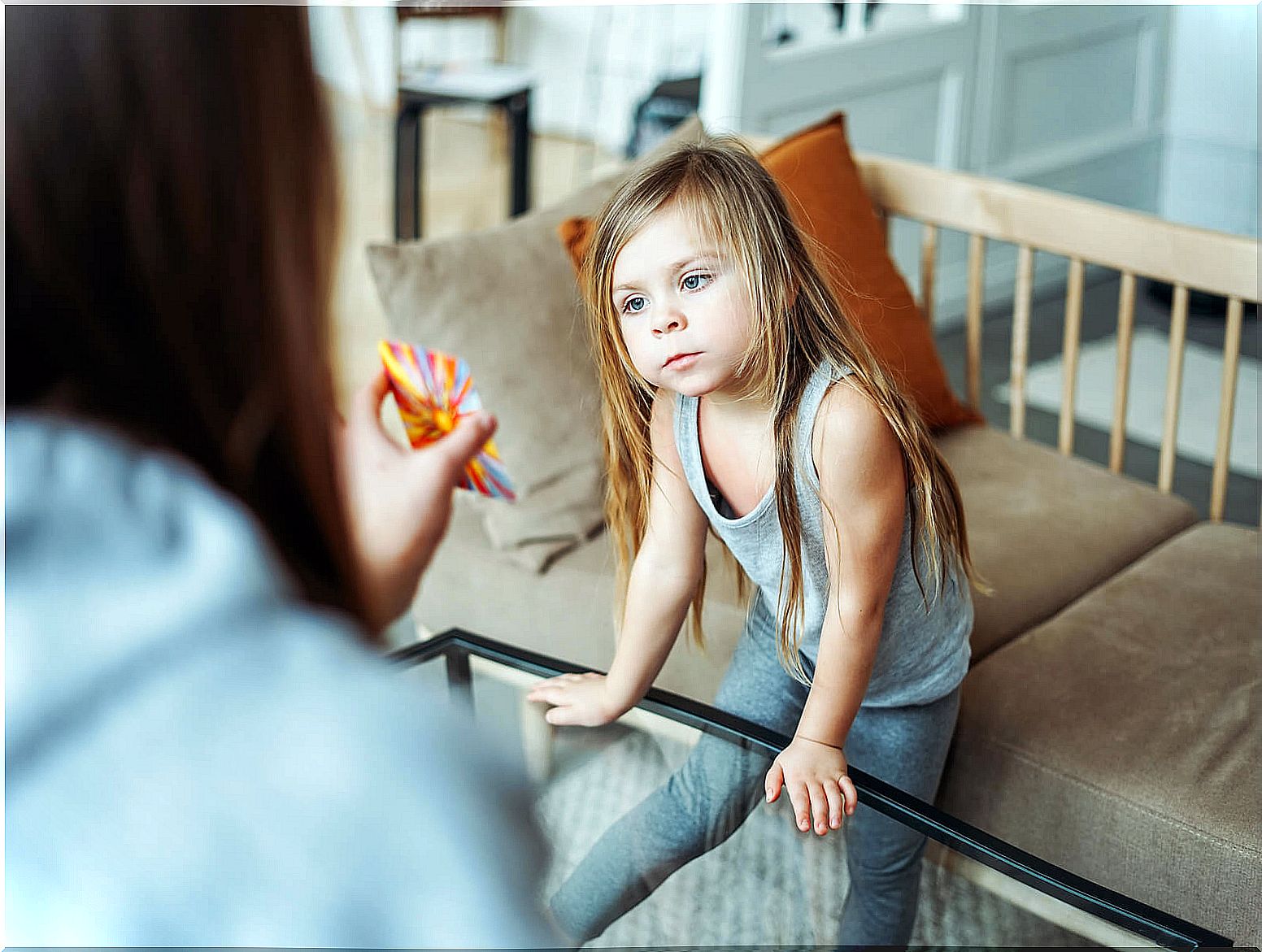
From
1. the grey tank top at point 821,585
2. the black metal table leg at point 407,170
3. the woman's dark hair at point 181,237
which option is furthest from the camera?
the black metal table leg at point 407,170

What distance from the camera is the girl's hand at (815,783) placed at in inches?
37.3

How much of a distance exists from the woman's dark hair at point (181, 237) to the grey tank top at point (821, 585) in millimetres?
624

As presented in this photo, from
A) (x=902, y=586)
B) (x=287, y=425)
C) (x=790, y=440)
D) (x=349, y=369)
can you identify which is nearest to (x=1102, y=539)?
(x=902, y=586)

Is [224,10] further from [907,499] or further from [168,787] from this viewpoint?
[907,499]

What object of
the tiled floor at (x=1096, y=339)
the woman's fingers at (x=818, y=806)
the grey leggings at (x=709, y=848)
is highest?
the woman's fingers at (x=818, y=806)

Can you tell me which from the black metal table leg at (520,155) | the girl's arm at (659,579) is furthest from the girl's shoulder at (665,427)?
the black metal table leg at (520,155)

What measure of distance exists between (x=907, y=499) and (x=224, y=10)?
762 millimetres

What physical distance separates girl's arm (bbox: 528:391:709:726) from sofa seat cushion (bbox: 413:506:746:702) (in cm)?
22

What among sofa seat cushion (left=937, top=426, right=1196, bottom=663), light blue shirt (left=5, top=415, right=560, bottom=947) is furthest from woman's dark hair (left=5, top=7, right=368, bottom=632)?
sofa seat cushion (left=937, top=426, right=1196, bottom=663)

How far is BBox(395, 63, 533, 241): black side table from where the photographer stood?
11.1ft

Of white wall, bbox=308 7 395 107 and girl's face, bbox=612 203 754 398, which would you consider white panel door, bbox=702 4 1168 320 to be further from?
girl's face, bbox=612 203 754 398

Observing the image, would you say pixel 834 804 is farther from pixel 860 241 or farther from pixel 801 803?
pixel 860 241

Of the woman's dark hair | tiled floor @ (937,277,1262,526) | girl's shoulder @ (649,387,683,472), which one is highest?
the woman's dark hair

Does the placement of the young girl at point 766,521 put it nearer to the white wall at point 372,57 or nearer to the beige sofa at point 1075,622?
the beige sofa at point 1075,622
